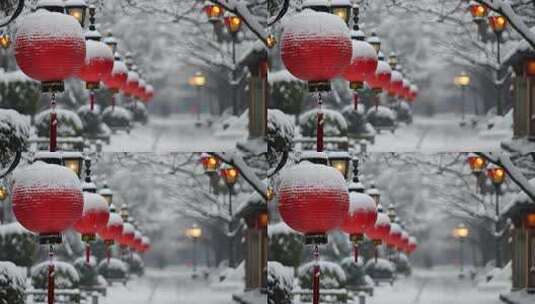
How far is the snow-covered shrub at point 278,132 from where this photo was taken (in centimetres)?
671

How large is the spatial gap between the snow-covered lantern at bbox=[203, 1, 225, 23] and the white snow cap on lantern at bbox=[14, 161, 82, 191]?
4.70 feet

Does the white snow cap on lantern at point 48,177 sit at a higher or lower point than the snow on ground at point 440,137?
lower

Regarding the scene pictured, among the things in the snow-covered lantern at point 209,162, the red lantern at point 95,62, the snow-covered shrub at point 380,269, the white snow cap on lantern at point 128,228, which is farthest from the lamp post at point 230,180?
the red lantern at point 95,62

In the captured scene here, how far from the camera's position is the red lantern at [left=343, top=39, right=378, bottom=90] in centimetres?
647

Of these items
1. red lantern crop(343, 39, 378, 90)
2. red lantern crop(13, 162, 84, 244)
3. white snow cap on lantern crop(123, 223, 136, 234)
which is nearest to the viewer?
red lantern crop(13, 162, 84, 244)

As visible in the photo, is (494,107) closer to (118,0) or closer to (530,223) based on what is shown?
(530,223)

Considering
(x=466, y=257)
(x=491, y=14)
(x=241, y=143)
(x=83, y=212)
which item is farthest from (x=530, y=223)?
(x=83, y=212)

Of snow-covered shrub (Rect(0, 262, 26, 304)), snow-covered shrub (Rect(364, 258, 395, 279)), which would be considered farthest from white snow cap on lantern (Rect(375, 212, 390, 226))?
snow-covered shrub (Rect(0, 262, 26, 304))

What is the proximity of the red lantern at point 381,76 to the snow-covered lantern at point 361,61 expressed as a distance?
102mm

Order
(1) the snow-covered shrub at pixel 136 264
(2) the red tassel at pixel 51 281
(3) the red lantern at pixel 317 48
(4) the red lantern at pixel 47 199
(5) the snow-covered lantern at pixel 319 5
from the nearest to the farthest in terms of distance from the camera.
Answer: (4) the red lantern at pixel 47 199 → (3) the red lantern at pixel 317 48 → (2) the red tassel at pixel 51 281 → (5) the snow-covered lantern at pixel 319 5 → (1) the snow-covered shrub at pixel 136 264

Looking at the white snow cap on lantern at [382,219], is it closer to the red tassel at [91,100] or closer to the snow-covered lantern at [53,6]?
the red tassel at [91,100]

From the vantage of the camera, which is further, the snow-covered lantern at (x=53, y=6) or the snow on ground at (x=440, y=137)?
the snow on ground at (x=440, y=137)

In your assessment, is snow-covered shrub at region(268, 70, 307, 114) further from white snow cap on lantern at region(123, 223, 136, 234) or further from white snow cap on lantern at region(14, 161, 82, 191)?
white snow cap on lantern at region(14, 161, 82, 191)

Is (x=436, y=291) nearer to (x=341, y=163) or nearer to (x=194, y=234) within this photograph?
(x=341, y=163)
